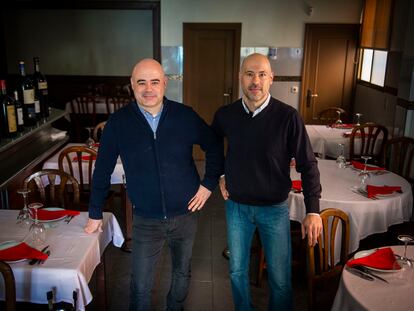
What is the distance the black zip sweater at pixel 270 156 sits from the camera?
7.51 feet

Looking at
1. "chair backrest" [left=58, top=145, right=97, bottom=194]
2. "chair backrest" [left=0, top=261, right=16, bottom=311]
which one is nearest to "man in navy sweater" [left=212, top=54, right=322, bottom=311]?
"chair backrest" [left=0, top=261, right=16, bottom=311]

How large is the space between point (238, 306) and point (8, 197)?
199 cm

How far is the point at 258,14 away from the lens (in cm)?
643

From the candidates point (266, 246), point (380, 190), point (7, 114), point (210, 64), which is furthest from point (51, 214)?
point (210, 64)

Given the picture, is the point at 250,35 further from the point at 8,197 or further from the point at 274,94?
the point at 8,197

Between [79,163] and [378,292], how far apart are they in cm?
255

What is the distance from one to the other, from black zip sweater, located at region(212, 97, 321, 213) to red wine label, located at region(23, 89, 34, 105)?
2078 millimetres

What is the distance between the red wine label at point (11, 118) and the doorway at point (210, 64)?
3.55m

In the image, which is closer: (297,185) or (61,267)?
(61,267)

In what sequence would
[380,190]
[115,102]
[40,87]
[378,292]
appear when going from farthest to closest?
[115,102] < [40,87] < [380,190] < [378,292]

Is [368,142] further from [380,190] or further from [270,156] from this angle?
[270,156]

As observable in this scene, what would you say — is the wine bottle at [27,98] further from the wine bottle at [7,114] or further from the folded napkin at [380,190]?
the folded napkin at [380,190]

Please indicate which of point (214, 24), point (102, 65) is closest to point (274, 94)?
point (214, 24)

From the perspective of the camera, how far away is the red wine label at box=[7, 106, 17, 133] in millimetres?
3264
